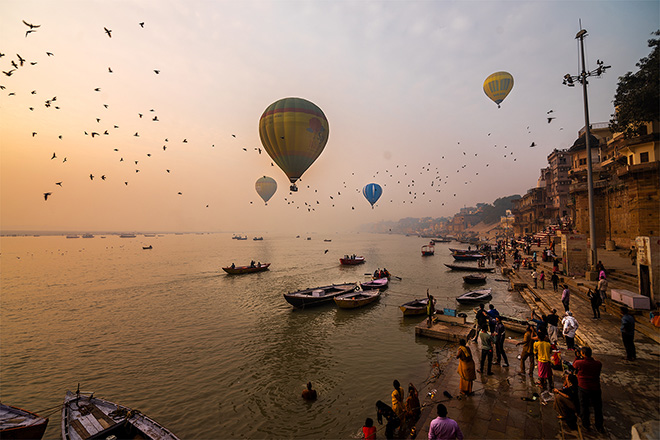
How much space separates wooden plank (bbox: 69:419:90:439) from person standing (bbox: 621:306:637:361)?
19404mm

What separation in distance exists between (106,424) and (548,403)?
1530 cm

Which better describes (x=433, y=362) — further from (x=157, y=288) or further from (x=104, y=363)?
(x=157, y=288)

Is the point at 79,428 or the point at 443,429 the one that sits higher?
the point at 443,429

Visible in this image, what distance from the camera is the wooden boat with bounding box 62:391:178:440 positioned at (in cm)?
1011

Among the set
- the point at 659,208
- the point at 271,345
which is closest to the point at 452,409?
the point at 271,345

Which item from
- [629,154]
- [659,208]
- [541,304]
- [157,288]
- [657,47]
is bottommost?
[157,288]

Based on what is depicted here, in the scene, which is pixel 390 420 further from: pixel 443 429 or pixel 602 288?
pixel 602 288

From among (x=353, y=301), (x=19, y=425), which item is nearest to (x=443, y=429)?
(x=19, y=425)

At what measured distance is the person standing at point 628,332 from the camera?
976cm

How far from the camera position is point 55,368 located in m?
19.0

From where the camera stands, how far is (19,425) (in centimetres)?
1041

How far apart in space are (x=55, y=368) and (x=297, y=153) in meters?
26.3

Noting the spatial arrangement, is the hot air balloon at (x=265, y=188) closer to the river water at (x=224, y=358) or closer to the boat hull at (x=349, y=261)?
the boat hull at (x=349, y=261)

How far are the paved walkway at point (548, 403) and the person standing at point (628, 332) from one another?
27 cm
